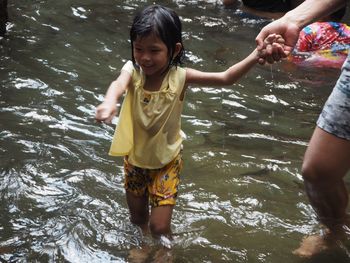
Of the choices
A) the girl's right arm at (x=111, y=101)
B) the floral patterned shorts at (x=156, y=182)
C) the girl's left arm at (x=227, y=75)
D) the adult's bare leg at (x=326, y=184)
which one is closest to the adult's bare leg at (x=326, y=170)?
the adult's bare leg at (x=326, y=184)

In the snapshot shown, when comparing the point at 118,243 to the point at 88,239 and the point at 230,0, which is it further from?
the point at 230,0

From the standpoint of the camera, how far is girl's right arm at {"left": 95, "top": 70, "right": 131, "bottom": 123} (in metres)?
2.29

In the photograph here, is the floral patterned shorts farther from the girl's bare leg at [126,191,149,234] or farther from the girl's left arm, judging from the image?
the girl's left arm

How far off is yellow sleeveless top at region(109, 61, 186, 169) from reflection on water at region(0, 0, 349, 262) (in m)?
0.54

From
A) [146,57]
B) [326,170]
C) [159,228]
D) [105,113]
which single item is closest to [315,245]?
[326,170]

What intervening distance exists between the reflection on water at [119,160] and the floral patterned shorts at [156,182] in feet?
0.98

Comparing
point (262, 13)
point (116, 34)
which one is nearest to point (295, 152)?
point (116, 34)

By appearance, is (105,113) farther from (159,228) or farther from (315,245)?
(315,245)

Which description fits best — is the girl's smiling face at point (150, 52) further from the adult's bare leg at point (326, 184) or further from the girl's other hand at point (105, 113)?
the adult's bare leg at point (326, 184)

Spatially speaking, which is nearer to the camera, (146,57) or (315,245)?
(146,57)

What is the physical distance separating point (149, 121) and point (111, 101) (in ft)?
1.65

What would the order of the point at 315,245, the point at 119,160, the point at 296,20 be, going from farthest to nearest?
the point at 119,160, the point at 315,245, the point at 296,20

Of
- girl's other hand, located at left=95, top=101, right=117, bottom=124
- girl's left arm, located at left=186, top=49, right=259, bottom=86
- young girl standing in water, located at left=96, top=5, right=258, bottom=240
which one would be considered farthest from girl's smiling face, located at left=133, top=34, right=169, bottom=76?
girl's other hand, located at left=95, top=101, right=117, bottom=124

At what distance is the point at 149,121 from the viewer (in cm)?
293
